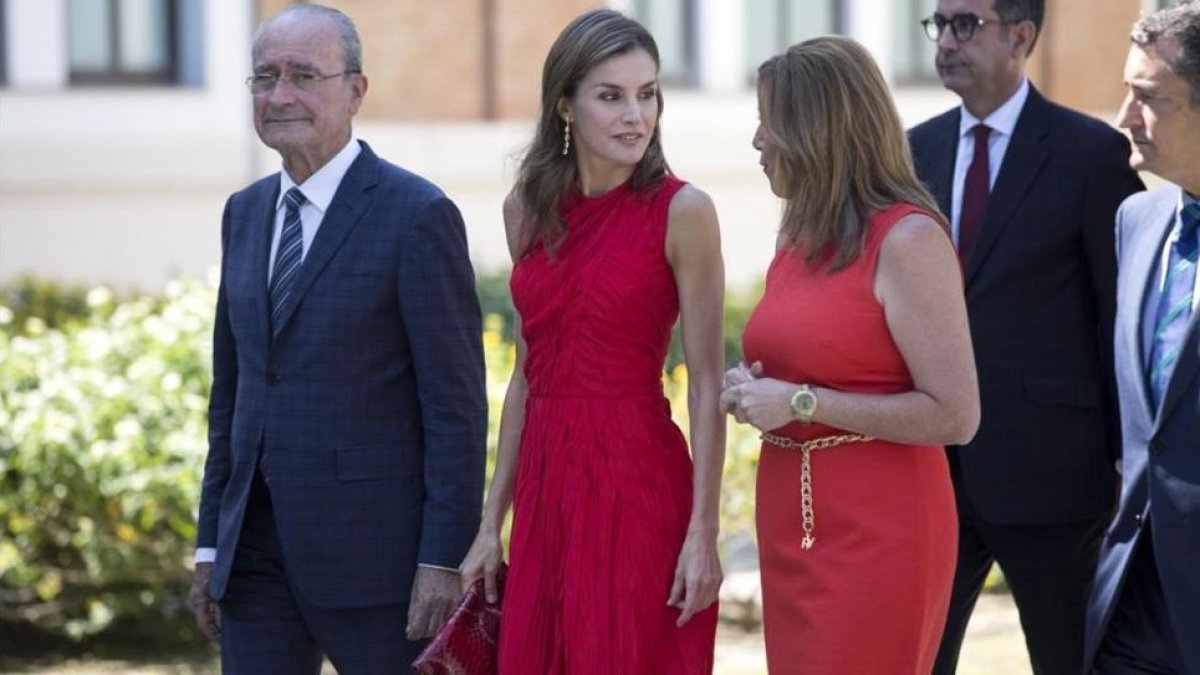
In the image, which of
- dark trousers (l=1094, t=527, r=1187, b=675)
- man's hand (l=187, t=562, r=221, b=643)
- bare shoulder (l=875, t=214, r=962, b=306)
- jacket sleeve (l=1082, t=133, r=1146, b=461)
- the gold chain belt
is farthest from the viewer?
jacket sleeve (l=1082, t=133, r=1146, b=461)

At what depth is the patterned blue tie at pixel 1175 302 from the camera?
4.44 meters

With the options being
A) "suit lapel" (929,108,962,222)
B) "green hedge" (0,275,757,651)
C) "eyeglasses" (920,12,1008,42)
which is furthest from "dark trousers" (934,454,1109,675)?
"green hedge" (0,275,757,651)

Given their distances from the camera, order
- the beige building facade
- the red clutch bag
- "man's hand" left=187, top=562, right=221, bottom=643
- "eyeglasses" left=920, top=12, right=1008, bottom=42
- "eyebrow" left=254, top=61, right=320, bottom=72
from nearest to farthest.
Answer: the red clutch bag, "eyebrow" left=254, top=61, right=320, bottom=72, "man's hand" left=187, top=562, right=221, bottom=643, "eyeglasses" left=920, top=12, right=1008, bottom=42, the beige building facade

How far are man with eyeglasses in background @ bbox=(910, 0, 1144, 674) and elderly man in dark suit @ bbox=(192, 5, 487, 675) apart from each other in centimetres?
143

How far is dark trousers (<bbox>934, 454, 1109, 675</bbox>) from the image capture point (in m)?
5.30

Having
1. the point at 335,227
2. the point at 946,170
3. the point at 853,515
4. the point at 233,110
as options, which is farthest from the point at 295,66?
the point at 233,110

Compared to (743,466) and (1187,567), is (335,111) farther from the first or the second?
(743,466)

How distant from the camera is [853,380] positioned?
4234 mm

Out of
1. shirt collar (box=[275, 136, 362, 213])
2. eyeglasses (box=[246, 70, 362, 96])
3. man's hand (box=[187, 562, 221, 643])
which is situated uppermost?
eyeglasses (box=[246, 70, 362, 96])

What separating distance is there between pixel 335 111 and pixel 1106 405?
2.10 m

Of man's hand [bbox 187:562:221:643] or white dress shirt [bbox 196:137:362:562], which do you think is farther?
man's hand [bbox 187:562:221:643]

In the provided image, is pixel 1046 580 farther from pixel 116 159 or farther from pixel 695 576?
pixel 116 159

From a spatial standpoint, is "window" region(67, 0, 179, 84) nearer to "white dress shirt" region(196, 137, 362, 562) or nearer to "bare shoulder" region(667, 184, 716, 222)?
"white dress shirt" region(196, 137, 362, 562)

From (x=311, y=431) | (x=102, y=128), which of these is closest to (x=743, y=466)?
(x=311, y=431)
